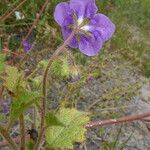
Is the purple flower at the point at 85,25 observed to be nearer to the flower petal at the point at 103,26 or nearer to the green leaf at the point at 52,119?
the flower petal at the point at 103,26

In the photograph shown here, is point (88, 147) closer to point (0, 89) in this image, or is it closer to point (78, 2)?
point (0, 89)

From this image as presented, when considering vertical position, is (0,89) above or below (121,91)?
above

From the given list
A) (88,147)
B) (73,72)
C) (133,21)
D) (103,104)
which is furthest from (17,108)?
(133,21)

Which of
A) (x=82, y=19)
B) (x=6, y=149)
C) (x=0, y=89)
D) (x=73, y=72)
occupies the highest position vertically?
(x=82, y=19)

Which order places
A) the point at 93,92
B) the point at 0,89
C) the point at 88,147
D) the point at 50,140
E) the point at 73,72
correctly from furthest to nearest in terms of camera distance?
the point at 93,92
the point at 88,147
the point at 0,89
the point at 73,72
the point at 50,140

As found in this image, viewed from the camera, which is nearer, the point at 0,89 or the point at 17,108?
the point at 17,108

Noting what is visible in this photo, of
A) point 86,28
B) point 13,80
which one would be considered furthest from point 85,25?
point 13,80

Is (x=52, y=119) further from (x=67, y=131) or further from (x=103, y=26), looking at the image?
(x=103, y=26)
